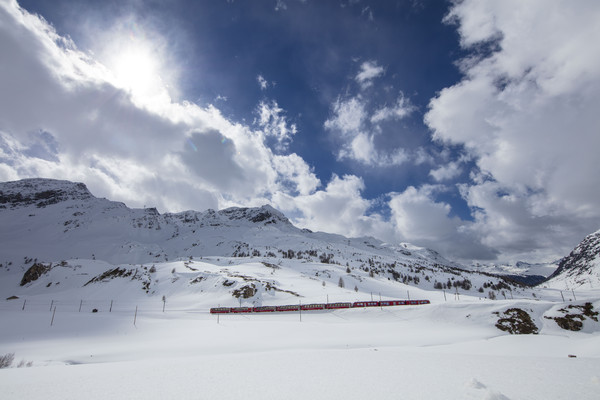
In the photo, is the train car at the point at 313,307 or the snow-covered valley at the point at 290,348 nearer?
the snow-covered valley at the point at 290,348

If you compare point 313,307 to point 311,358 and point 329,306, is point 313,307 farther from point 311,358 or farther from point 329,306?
A: point 311,358

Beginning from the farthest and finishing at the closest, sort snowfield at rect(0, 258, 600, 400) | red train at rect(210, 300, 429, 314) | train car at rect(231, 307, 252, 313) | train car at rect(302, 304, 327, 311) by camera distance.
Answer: train car at rect(231, 307, 252, 313), train car at rect(302, 304, 327, 311), red train at rect(210, 300, 429, 314), snowfield at rect(0, 258, 600, 400)

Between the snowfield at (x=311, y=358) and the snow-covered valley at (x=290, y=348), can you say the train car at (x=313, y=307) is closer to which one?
the snowfield at (x=311, y=358)

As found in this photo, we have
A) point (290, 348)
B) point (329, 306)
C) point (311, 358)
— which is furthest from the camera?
point (329, 306)

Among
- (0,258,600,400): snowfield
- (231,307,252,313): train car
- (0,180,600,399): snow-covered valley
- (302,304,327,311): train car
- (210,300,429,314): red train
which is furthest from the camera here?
(231,307,252,313): train car

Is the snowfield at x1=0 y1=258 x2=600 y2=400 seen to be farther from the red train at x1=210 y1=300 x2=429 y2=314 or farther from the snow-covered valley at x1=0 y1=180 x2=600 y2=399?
the red train at x1=210 y1=300 x2=429 y2=314

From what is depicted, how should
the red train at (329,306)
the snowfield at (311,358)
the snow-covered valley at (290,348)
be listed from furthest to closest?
the red train at (329,306) < the snow-covered valley at (290,348) < the snowfield at (311,358)

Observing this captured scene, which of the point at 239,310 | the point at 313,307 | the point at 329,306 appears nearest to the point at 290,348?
the point at 329,306

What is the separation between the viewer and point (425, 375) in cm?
884

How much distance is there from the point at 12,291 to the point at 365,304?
131 m

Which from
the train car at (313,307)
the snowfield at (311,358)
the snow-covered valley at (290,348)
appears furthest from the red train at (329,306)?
the snow-covered valley at (290,348)

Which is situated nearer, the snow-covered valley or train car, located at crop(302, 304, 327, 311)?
the snow-covered valley

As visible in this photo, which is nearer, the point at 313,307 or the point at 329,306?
the point at 329,306

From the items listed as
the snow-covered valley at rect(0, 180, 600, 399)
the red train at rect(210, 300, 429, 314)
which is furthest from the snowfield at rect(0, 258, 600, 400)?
the red train at rect(210, 300, 429, 314)
